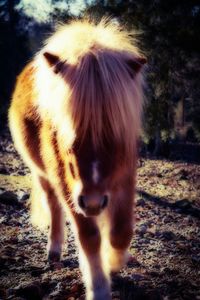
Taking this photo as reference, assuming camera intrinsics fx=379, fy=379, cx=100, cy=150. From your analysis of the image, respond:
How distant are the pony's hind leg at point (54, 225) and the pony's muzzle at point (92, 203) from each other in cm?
162

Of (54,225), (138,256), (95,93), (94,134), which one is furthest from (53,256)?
(95,93)

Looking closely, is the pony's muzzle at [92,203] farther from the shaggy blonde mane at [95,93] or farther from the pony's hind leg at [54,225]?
the pony's hind leg at [54,225]

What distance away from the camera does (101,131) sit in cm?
237

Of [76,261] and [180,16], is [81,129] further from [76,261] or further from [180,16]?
[180,16]

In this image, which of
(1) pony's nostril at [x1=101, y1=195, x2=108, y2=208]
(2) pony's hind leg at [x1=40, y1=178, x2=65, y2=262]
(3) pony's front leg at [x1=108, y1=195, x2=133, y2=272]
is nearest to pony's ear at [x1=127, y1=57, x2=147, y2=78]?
(1) pony's nostril at [x1=101, y1=195, x2=108, y2=208]

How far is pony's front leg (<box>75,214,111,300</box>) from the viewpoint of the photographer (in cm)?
284

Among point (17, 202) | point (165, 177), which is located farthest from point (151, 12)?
point (17, 202)

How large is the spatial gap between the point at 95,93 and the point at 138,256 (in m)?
1.96

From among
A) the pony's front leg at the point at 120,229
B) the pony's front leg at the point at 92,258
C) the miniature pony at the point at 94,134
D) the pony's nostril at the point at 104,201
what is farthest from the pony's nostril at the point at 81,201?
the pony's front leg at the point at 120,229

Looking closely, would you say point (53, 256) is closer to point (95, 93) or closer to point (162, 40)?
point (95, 93)

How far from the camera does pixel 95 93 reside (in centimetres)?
242

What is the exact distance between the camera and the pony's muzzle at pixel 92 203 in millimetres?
2256

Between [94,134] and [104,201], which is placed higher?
[94,134]

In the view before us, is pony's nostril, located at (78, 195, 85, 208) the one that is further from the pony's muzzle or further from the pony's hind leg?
the pony's hind leg
